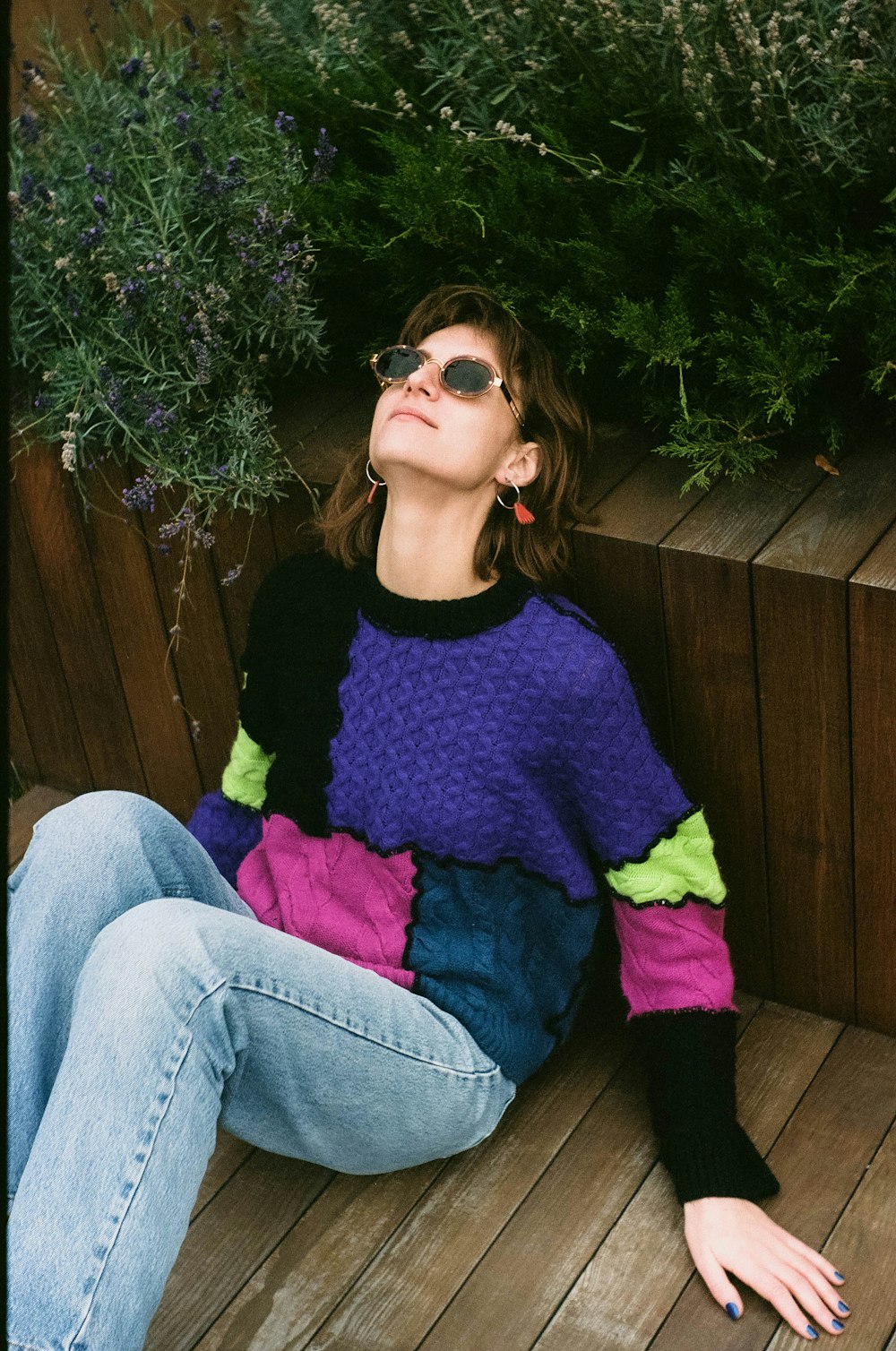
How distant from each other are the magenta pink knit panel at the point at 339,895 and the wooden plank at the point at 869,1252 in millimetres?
629

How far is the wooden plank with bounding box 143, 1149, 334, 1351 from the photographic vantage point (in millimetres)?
1747

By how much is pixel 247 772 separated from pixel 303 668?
25cm

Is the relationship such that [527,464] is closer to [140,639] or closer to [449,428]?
[449,428]

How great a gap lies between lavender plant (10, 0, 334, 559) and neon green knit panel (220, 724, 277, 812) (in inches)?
10.6

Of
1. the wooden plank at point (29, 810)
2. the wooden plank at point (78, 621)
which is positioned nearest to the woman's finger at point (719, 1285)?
the wooden plank at point (78, 621)

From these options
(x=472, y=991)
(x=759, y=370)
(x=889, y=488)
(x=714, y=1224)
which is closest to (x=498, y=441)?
(x=759, y=370)

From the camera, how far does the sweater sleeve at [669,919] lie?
67.3 inches

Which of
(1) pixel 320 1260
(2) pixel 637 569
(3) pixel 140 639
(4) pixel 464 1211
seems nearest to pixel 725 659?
(2) pixel 637 569

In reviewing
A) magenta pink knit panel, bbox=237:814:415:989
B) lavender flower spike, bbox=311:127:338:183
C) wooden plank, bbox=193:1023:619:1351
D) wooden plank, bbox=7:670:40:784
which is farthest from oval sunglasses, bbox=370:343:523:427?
wooden plank, bbox=7:670:40:784

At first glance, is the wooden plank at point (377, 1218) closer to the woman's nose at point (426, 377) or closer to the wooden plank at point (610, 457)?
the wooden plank at point (610, 457)

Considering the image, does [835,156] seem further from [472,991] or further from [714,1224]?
[714,1224]

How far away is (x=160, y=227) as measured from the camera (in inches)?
84.5

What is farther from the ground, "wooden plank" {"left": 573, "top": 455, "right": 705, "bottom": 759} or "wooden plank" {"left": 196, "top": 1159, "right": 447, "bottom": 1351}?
"wooden plank" {"left": 573, "top": 455, "right": 705, "bottom": 759}

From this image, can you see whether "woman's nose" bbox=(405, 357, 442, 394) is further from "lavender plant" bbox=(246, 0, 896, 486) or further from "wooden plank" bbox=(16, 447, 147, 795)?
"wooden plank" bbox=(16, 447, 147, 795)
